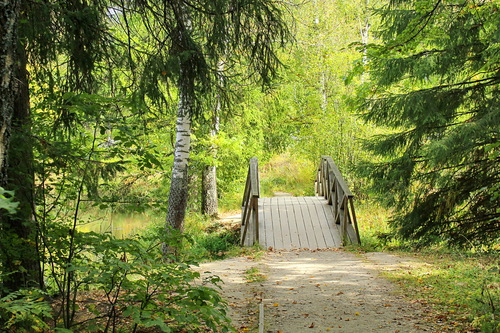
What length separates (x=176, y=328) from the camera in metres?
3.74

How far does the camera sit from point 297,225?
1052cm

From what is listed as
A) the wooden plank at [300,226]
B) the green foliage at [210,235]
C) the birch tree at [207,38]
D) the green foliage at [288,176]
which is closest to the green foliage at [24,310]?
the birch tree at [207,38]

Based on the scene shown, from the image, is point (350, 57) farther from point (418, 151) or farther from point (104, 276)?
point (104, 276)

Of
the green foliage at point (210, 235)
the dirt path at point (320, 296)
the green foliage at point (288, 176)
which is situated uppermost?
the green foliage at point (288, 176)

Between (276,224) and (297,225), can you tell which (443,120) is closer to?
(297,225)

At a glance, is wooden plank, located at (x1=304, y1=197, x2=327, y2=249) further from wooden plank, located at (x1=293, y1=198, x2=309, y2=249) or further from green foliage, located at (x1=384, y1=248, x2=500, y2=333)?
green foliage, located at (x1=384, y1=248, x2=500, y2=333)

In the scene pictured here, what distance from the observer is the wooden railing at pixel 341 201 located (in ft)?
30.3

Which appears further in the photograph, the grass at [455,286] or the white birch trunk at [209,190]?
the white birch trunk at [209,190]

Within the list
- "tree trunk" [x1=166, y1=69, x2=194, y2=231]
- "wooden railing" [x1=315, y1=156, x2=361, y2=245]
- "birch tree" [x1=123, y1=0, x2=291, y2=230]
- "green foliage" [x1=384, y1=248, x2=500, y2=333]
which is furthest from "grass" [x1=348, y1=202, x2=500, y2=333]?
"tree trunk" [x1=166, y1=69, x2=194, y2=231]

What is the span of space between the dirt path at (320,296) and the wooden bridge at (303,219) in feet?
5.18

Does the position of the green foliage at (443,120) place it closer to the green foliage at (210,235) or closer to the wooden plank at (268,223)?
the wooden plank at (268,223)

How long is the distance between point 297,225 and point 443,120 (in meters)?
4.29

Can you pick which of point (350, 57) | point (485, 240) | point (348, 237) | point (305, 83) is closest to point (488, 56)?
point (485, 240)

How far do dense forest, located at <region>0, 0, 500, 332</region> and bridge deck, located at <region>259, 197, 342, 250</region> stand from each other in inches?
52.9
